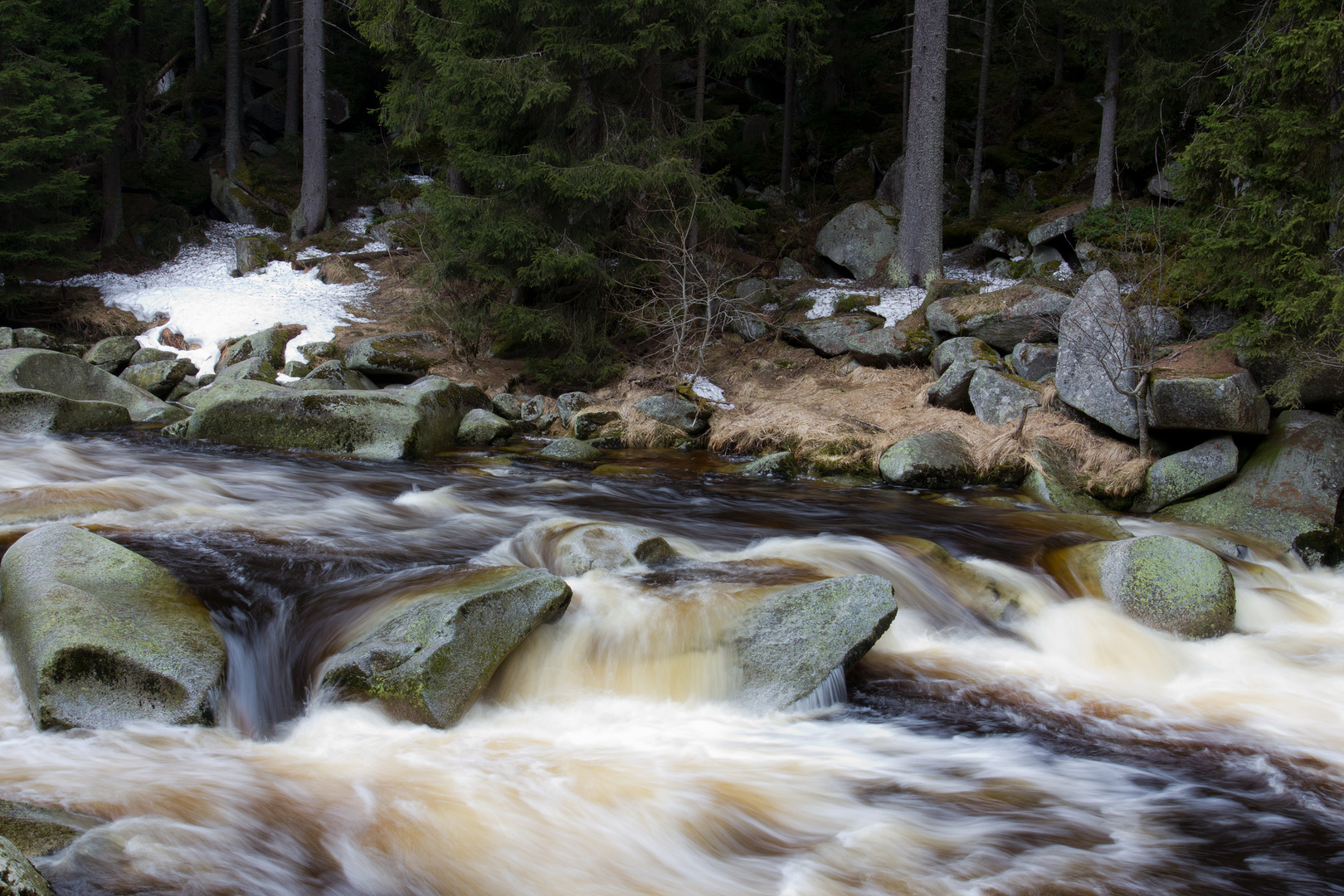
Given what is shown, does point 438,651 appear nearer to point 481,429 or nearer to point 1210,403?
point 481,429

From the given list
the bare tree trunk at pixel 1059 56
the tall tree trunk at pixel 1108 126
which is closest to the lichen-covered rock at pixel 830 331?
the tall tree trunk at pixel 1108 126

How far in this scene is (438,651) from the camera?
4.47m

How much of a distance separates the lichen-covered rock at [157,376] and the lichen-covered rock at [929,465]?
1167 cm

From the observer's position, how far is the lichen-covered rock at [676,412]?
12.0 metres

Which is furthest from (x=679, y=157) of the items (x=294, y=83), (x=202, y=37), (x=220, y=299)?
(x=202, y=37)

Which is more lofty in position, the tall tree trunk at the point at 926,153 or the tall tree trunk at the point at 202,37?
the tall tree trunk at the point at 202,37

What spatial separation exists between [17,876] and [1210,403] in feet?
30.7

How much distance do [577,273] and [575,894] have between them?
10.5 m

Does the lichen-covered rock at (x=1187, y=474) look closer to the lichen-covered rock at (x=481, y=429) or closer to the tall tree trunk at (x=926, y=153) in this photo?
the tall tree trunk at (x=926, y=153)

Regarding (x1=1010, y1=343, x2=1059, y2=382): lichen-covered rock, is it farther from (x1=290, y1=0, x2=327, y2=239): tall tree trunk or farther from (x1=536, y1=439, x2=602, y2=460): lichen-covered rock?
(x1=290, y1=0, x2=327, y2=239): tall tree trunk

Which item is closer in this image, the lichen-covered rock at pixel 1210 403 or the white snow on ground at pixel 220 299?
the lichen-covered rock at pixel 1210 403

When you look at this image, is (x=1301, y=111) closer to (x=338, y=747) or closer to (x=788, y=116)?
(x=338, y=747)

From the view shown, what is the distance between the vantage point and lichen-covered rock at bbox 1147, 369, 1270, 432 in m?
8.20

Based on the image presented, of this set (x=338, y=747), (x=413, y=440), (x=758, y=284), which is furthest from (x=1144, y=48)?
(x=338, y=747)
